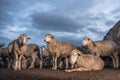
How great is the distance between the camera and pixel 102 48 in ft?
68.7

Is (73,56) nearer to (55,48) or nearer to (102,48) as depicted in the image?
(55,48)

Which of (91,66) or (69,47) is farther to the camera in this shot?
(69,47)

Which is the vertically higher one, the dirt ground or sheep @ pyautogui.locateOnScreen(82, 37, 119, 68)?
sheep @ pyautogui.locateOnScreen(82, 37, 119, 68)

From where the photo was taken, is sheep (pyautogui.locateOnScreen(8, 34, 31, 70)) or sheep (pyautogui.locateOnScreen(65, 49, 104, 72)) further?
sheep (pyautogui.locateOnScreen(8, 34, 31, 70))

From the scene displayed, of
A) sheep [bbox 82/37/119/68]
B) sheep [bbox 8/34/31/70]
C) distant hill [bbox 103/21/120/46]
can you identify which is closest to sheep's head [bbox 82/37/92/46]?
sheep [bbox 82/37/119/68]

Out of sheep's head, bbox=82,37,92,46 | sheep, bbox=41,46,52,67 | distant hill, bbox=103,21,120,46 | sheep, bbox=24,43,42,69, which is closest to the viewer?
sheep's head, bbox=82,37,92,46

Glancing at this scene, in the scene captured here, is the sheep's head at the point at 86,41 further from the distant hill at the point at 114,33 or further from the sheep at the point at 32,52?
the distant hill at the point at 114,33

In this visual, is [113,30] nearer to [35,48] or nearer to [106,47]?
[106,47]

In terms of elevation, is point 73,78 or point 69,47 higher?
point 69,47

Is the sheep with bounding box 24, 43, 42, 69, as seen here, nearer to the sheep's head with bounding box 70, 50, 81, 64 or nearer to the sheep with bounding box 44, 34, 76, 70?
the sheep with bounding box 44, 34, 76, 70

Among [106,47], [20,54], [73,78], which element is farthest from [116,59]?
[73,78]

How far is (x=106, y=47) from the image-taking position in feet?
69.3

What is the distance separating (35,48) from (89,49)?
165 inches

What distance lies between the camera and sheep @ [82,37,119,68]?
20.3m
